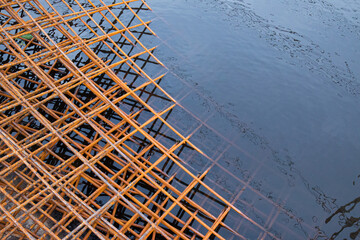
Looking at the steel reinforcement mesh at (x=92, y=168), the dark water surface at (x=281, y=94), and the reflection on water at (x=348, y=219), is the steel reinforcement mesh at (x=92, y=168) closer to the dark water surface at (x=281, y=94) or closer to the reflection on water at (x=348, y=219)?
the dark water surface at (x=281, y=94)

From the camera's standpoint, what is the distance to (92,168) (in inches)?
327

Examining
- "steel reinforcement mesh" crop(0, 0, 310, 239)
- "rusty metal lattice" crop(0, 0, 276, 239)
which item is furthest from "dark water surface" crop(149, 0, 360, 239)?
"rusty metal lattice" crop(0, 0, 276, 239)

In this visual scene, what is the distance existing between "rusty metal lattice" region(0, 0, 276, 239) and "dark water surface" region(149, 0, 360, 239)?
188 cm

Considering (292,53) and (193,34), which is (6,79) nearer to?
(193,34)

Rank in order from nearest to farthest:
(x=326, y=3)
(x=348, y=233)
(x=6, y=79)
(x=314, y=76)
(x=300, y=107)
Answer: (x=6, y=79), (x=348, y=233), (x=300, y=107), (x=314, y=76), (x=326, y=3)

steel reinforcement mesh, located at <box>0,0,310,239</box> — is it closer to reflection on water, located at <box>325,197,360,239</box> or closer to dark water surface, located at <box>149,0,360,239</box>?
dark water surface, located at <box>149,0,360,239</box>

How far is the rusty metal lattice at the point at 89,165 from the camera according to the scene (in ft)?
26.2

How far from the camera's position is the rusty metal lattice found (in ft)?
26.2

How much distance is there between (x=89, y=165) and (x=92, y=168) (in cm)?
15

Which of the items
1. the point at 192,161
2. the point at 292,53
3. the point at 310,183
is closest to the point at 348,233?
the point at 310,183

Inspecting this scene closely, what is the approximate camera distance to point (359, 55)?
57.9 feet

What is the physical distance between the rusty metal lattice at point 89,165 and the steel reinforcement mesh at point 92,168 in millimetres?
39

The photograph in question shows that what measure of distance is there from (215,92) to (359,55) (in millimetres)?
10094

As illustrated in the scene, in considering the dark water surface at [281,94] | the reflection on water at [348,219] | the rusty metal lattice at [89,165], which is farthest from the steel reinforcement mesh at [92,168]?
the reflection on water at [348,219]
